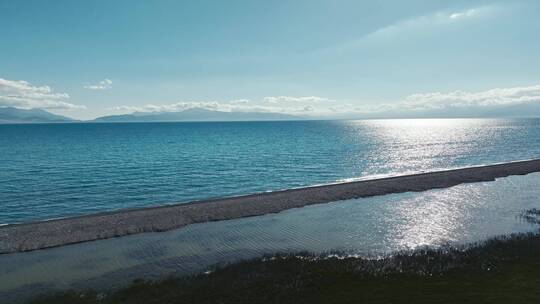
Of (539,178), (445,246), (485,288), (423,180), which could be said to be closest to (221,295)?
(485,288)

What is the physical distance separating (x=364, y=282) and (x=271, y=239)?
14090mm

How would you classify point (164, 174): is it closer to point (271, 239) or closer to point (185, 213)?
point (185, 213)

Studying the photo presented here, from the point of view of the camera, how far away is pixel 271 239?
35406 mm

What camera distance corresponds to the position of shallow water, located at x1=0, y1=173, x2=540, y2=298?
91.2 ft

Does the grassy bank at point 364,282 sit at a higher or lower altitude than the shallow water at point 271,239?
higher

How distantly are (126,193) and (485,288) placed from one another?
50.9 metres

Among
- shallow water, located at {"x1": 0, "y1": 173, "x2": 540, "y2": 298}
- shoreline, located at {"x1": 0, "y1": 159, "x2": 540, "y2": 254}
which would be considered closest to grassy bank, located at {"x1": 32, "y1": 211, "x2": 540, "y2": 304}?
shallow water, located at {"x1": 0, "y1": 173, "x2": 540, "y2": 298}

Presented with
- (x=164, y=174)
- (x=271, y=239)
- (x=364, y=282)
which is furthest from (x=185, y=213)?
(x=164, y=174)

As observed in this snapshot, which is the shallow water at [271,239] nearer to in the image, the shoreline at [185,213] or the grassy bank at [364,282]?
the shoreline at [185,213]

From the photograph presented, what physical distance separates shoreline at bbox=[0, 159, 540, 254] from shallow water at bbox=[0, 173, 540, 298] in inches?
71.3

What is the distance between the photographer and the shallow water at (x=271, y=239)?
1094 inches

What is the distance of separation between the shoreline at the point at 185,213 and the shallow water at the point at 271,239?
71.3 inches

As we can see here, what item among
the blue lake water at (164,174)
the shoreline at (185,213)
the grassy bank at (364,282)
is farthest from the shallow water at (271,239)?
the blue lake water at (164,174)

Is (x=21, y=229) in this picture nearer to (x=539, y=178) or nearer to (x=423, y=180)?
(x=423, y=180)
